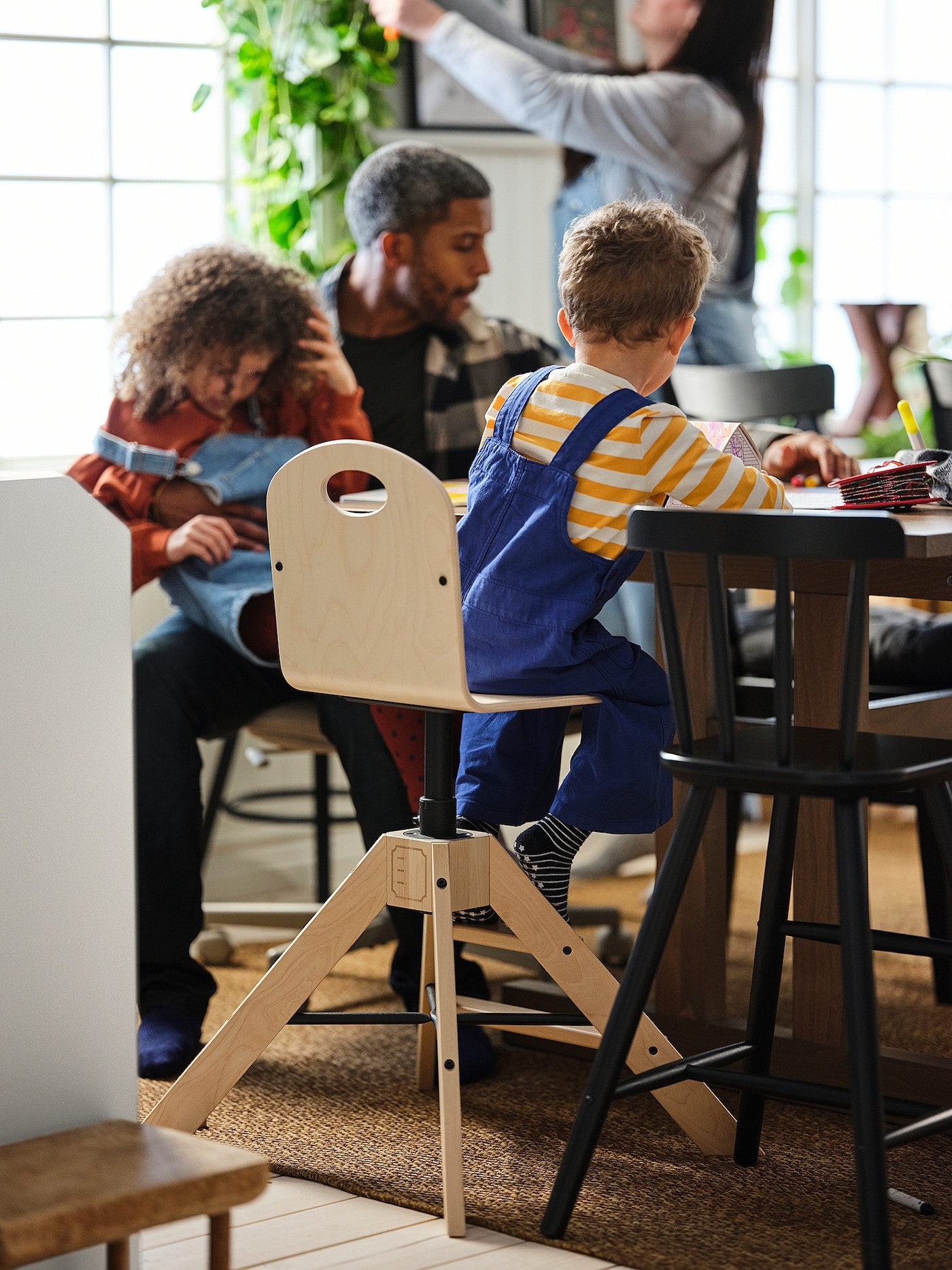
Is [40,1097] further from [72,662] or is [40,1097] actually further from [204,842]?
[204,842]

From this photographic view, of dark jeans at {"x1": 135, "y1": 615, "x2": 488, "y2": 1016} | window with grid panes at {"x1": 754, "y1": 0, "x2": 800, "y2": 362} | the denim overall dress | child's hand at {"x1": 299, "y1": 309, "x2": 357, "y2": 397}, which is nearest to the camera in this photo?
dark jeans at {"x1": 135, "y1": 615, "x2": 488, "y2": 1016}

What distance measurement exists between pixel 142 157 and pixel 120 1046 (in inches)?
93.8

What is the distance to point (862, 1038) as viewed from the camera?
57.6 inches

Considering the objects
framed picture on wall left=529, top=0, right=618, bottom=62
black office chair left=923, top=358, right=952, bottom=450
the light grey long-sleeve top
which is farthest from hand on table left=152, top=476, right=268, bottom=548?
framed picture on wall left=529, top=0, right=618, bottom=62

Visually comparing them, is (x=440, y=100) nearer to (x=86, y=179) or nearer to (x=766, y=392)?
(x=86, y=179)

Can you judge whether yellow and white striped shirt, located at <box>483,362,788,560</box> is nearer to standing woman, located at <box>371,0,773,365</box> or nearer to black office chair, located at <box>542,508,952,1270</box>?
black office chair, located at <box>542,508,952,1270</box>

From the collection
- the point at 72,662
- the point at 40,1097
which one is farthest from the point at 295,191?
the point at 40,1097

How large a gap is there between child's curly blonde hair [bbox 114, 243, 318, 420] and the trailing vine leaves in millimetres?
827

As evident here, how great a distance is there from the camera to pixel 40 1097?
1468mm

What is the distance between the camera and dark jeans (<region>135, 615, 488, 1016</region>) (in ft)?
7.52

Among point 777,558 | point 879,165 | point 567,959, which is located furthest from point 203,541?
point 879,165

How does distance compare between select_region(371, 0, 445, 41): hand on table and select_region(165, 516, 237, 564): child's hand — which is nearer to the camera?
select_region(165, 516, 237, 564): child's hand

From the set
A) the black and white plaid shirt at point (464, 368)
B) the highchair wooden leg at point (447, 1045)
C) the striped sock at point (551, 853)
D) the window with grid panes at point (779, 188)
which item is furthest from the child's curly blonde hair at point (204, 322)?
the window with grid panes at point (779, 188)

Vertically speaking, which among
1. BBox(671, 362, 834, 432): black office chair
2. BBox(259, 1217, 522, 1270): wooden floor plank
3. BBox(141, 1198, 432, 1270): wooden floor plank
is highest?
BBox(671, 362, 834, 432): black office chair
